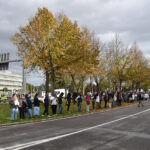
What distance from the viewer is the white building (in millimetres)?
117425

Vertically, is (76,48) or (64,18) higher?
(64,18)

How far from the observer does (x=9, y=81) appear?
411ft

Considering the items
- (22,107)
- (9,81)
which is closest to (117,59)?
(22,107)

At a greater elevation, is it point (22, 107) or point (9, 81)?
point (9, 81)

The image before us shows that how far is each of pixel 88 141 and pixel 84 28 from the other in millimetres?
23419

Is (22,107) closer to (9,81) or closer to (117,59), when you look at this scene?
(117,59)

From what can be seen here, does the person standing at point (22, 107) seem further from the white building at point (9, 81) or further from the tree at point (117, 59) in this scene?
the white building at point (9, 81)

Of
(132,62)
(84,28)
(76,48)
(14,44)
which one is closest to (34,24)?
(14,44)

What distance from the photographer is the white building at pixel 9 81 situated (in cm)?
11743

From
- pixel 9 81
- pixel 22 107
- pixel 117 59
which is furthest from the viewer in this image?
pixel 9 81

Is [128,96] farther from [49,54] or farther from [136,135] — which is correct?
[136,135]

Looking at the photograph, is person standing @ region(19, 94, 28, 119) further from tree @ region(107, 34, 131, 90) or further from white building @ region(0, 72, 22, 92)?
white building @ region(0, 72, 22, 92)

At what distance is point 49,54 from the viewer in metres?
20.1

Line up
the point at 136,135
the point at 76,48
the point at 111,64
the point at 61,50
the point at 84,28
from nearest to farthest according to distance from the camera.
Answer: the point at 136,135 < the point at 61,50 < the point at 76,48 < the point at 84,28 < the point at 111,64
